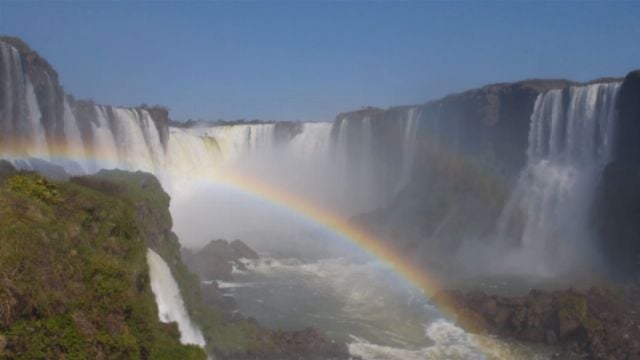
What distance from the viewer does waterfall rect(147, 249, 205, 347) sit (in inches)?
616

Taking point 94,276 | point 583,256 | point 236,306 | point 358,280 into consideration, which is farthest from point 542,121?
point 94,276

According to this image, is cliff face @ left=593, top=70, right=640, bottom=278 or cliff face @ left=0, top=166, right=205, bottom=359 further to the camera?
cliff face @ left=593, top=70, right=640, bottom=278

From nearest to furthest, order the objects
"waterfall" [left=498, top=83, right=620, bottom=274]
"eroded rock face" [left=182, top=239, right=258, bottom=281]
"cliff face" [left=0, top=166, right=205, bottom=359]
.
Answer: "cliff face" [left=0, top=166, right=205, bottom=359]
"eroded rock face" [left=182, top=239, right=258, bottom=281]
"waterfall" [left=498, top=83, right=620, bottom=274]

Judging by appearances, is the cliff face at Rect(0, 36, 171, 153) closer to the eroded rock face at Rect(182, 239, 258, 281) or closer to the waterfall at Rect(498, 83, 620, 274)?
the eroded rock face at Rect(182, 239, 258, 281)

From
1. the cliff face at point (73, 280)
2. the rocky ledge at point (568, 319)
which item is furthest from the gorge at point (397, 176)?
the cliff face at point (73, 280)

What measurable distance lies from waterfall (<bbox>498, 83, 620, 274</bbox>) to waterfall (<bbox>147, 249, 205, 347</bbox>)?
22005mm

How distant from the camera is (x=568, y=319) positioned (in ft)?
73.8

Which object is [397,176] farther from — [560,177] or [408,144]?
[560,177]

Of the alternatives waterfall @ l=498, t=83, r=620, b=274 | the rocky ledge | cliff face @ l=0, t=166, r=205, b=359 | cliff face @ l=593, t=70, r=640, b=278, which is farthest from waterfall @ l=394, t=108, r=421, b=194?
cliff face @ l=0, t=166, r=205, b=359

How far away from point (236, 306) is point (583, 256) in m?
19.0

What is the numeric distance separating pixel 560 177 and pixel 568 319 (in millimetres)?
14609

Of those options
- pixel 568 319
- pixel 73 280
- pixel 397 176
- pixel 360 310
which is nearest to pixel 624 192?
pixel 568 319

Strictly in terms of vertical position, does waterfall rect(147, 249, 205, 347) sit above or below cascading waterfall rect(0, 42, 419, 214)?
below

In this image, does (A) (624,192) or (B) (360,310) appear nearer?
(B) (360,310)
